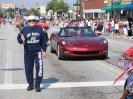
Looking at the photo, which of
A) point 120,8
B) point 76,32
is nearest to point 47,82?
point 76,32

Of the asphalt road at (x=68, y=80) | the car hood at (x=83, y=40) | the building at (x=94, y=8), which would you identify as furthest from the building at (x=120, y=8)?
the asphalt road at (x=68, y=80)

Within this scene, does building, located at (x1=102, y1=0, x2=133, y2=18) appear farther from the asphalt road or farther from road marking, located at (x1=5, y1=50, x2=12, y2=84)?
the asphalt road

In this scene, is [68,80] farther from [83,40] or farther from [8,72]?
[83,40]

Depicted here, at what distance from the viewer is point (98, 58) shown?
13.1 meters

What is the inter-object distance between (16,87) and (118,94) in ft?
7.70

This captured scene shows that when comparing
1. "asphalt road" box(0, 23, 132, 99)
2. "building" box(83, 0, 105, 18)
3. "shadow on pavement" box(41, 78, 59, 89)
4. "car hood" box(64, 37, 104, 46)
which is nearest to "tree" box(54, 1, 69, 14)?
"building" box(83, 0, 105, 18)

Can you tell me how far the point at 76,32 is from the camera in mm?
13969

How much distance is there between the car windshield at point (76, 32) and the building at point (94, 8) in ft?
165

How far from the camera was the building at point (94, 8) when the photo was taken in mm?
65625

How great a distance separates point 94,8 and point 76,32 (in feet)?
186

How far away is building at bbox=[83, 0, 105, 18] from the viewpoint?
65.6 metres

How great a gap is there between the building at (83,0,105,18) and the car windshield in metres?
50.4

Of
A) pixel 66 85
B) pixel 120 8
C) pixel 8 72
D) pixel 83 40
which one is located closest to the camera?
pixel 66 85

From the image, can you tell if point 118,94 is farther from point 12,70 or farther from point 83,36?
point 83,36
